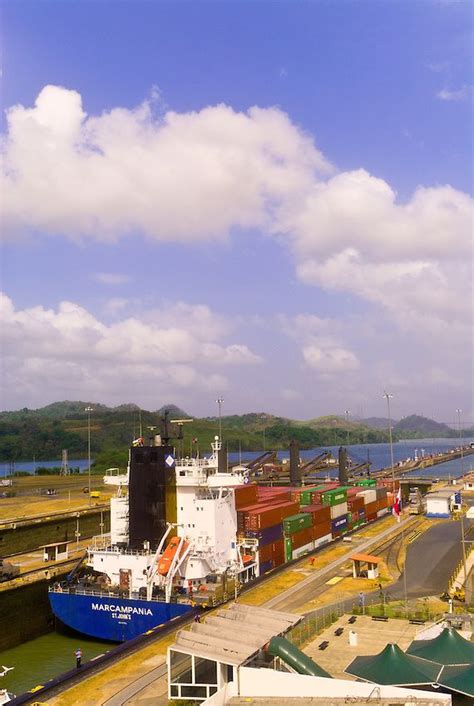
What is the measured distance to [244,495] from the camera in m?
45.6

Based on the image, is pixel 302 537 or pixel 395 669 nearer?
pixel 395 669


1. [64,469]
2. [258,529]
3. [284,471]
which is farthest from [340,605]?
[64,469]

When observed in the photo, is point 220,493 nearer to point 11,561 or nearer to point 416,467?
point 11,561

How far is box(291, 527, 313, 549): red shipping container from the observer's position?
4647 cm

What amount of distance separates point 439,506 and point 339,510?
564 inches

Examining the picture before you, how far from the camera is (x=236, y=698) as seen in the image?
1873 centimetres

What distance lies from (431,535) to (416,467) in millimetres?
105673

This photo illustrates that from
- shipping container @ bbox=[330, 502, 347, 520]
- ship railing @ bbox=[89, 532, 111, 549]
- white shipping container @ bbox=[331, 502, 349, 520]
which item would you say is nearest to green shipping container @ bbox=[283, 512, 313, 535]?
shipping container @ bbox=[330, 502, 347, 520]

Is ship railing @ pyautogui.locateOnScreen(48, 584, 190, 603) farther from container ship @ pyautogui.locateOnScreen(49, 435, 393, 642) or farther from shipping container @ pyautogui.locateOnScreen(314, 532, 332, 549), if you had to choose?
shipping container @ pyautogui.locateOnScreen(314, 532, 332, 549)

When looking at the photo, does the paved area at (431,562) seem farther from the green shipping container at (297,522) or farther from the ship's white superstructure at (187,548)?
the ship's white superstructure at (187,548)

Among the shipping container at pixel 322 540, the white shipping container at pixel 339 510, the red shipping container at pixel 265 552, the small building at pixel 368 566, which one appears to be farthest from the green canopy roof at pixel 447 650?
the white shipping container at pixel 339 510

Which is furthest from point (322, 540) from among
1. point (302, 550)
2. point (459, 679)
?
point (459, 679)

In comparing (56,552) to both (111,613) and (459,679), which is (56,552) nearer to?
(111,613)

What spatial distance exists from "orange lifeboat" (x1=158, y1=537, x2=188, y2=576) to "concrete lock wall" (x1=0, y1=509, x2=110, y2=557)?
2170 centimetres
